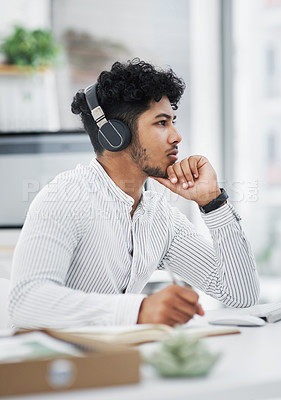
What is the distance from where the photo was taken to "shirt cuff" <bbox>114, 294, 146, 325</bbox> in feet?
3.58

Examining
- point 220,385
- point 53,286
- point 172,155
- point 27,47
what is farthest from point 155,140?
point 27,47

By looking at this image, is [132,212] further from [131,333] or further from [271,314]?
[131,333]

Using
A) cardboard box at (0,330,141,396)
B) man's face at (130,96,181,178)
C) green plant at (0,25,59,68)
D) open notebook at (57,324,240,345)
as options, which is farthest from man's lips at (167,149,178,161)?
green plant at (0,25,59,68)

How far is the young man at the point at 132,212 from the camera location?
1.35m

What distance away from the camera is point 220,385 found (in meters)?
0.71

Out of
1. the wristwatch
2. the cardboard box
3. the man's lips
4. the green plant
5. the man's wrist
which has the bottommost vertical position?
the cardboard box

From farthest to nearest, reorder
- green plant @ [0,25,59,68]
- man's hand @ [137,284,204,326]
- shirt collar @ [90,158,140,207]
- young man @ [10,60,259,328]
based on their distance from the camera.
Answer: green plant @ [0,25,59,68], shirt collar @ [90,158,140,207], young man @ [10,60,259,328], man's hand @ [137,284,204,326]

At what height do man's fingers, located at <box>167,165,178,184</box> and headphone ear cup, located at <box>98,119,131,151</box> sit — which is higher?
headphone ear cup, located at <box>98,119,131,151</box>

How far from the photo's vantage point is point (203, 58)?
11.1ft

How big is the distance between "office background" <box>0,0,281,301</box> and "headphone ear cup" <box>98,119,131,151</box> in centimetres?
171

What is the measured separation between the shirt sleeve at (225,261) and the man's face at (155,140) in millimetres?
201

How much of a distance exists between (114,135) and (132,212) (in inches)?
8.7

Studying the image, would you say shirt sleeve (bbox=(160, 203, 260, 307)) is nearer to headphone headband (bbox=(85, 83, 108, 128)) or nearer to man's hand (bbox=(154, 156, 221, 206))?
man's hand (bbox=(154, 156, 221, 206))

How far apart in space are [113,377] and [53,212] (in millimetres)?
670
